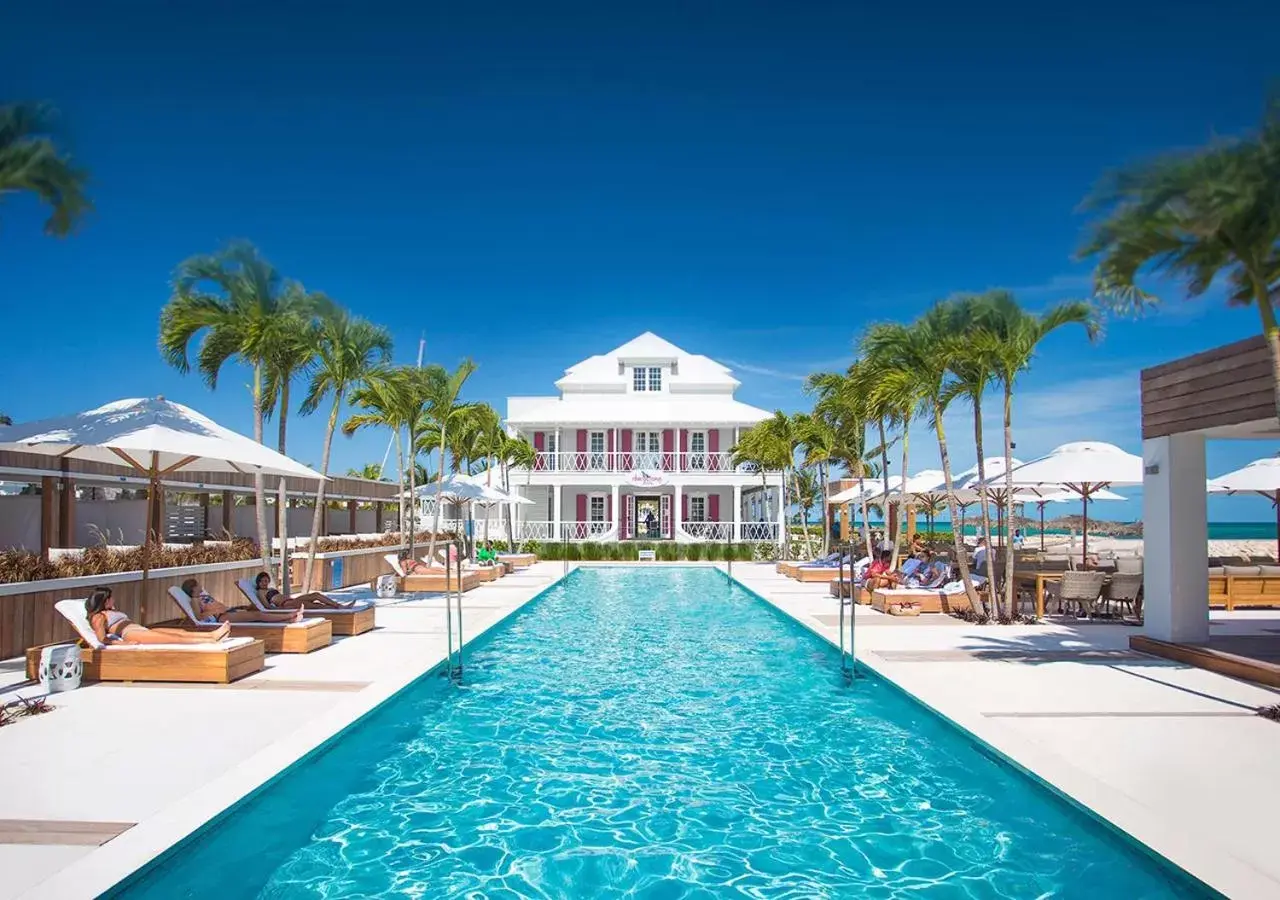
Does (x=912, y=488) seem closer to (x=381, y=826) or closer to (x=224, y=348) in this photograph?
A: (x=224, y=348)

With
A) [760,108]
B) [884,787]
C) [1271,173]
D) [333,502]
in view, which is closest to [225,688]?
[884,787]

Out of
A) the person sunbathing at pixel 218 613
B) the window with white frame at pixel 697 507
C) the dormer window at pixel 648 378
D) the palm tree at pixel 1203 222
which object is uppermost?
the dormer window at pixel 648 378

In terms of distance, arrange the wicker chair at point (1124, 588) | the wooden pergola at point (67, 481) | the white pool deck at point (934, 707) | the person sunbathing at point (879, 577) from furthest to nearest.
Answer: the person sunbathing at point (879, 577)
the wicker chair at point (1124, 588)
the wooden pergola at point (67, 481)
the white pool deck at point (934, 707)

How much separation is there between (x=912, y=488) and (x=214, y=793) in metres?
19.4

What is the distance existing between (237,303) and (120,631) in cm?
638

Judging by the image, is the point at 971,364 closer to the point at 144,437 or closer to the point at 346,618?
the point at 346,618

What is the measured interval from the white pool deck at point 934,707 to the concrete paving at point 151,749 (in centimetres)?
2

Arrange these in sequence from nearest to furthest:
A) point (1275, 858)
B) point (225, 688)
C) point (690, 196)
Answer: point (1275, 858)
point (225, 688)
point (690, 196)

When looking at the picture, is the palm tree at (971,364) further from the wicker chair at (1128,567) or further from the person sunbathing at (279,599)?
the person sunbathing at (279,599)

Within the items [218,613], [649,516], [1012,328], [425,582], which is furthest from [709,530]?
[218,613]

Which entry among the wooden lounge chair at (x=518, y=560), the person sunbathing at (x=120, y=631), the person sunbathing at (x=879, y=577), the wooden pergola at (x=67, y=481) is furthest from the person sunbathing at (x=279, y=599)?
the wooden lounge chair at (x=518, y=560)

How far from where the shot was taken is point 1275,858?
409cm

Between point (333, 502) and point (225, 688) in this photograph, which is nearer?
point (225, 688)

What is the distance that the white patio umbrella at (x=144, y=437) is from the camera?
26.9 feet
